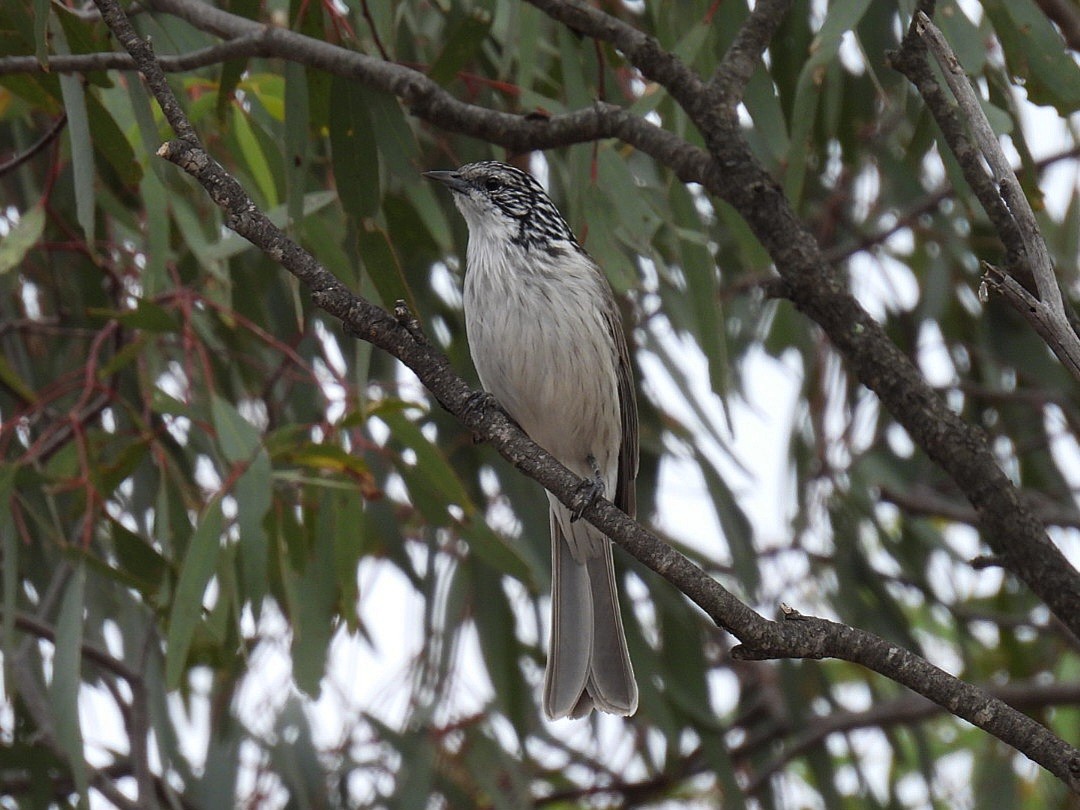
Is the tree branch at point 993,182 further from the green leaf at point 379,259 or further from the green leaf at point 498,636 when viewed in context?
the green leaf at point 498,636

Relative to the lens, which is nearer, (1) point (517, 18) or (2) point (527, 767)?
(1) point (517, 18)

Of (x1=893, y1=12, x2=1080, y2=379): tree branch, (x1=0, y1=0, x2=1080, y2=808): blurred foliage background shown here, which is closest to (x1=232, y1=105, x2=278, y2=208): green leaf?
(x1=0, y1=0, x2=1080, y2=808): blurred foliage background

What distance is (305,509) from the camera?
4020 millimetres

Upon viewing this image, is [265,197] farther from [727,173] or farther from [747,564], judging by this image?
[747,564]

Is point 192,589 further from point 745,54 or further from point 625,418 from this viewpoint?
point 745,54

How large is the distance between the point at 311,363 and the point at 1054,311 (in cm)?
270

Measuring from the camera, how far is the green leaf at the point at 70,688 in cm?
337

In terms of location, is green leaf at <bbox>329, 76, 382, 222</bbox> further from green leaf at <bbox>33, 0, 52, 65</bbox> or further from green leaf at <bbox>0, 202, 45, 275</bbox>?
green leaf at <bbox>0, 202, 45, 275</bbox>

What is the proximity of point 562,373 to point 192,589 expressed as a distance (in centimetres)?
115

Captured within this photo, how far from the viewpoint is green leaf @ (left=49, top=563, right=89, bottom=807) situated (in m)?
3.37

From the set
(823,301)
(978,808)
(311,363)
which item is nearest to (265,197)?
(311,363)

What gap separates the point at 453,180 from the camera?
13.3 feet

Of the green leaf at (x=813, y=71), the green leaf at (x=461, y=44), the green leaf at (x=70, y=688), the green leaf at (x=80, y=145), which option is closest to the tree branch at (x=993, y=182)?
the green leaf at (x=813, y=71)

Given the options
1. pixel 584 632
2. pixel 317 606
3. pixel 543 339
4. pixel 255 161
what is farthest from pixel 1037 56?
pixel 317 606
